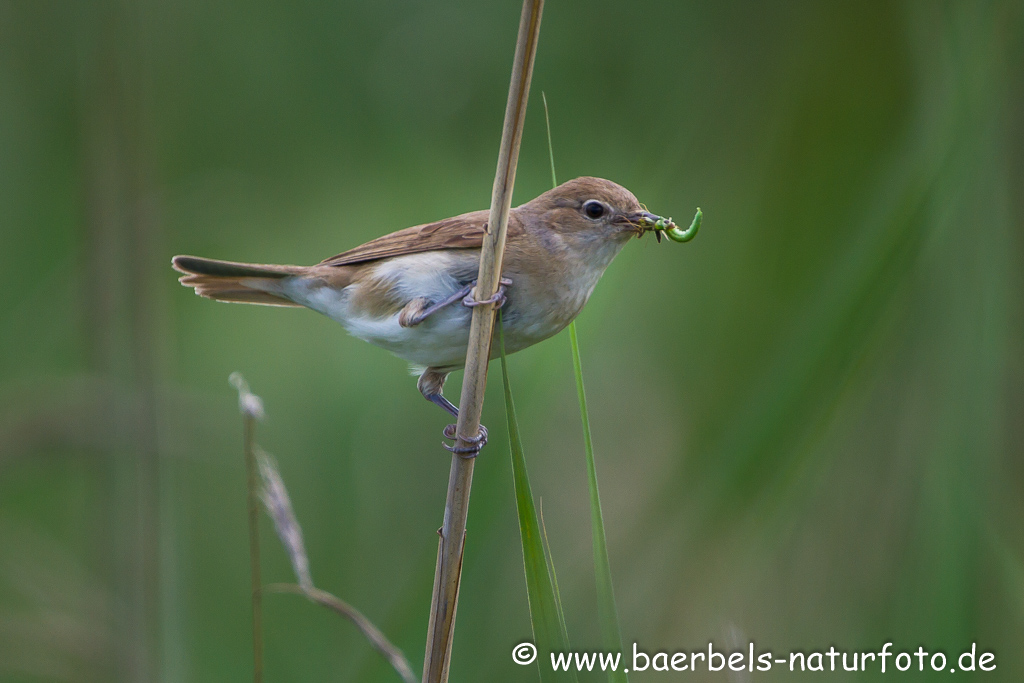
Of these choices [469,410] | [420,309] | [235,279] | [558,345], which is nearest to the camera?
[469,410]

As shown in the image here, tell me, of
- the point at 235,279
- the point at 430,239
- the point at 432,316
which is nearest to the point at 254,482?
the point at 432,316

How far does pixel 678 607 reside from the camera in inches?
95.3

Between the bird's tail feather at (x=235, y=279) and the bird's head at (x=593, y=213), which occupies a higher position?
the bird's head at (x=593, y=213)

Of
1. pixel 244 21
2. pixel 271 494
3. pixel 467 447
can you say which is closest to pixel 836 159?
pixel 467 447

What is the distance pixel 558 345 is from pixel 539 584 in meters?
0.63

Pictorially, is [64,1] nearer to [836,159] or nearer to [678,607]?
[836,159]

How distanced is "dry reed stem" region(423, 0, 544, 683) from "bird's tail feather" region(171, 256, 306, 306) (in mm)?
1291

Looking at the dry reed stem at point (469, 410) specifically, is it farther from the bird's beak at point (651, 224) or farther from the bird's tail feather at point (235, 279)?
the bird's tail feather at point (235, 279)

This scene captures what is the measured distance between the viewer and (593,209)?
2600 millimetres

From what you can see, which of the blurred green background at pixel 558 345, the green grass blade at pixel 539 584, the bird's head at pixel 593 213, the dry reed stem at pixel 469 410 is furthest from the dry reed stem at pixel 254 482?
the bird's head at pixel 593 213

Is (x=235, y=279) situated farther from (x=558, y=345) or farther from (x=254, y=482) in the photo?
(x=558, y=345)

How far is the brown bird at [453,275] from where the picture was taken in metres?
2.39

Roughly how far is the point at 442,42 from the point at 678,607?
324 cm

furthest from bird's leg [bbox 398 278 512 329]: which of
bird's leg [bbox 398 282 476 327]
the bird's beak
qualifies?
the bird's beak
